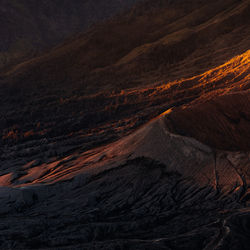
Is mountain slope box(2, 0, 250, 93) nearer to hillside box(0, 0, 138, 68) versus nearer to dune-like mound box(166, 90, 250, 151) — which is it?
dune-like mound box(166, 90, 250, 151)

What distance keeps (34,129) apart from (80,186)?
19.9 feet

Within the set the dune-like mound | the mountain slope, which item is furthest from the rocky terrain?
the mountain slope

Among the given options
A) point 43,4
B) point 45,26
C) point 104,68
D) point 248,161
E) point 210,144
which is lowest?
point 248,161

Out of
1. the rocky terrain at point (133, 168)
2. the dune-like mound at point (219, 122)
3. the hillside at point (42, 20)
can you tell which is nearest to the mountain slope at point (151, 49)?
the rocky terrain at point (133, 168)

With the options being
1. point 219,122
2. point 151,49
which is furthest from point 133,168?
point 151,49

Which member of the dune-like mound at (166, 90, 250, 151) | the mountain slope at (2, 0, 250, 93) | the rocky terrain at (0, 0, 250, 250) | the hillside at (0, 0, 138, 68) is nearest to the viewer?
the rocky terrain at (0, 0, 250, 250)

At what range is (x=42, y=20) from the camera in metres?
42.7

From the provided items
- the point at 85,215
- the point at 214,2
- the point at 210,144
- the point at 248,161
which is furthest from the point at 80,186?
the point at 214,2

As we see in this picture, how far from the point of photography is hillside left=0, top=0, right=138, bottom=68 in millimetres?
36125

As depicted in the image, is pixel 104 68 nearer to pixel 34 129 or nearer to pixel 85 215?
pixel 34 129

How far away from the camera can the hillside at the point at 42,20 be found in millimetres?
36125

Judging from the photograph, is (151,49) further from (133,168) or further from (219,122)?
(133,168)

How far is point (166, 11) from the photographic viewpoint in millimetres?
24672

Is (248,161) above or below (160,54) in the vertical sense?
below
